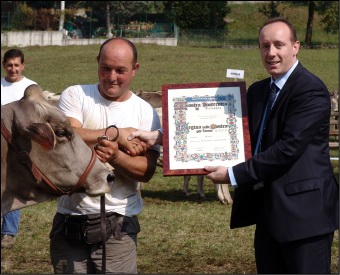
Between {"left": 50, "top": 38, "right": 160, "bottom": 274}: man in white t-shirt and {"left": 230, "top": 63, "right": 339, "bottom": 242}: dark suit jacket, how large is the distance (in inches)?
26.6

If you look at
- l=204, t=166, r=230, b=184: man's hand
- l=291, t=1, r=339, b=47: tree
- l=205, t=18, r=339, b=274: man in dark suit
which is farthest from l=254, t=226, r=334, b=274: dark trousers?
l=291, t=1, r=339, b=47: tree

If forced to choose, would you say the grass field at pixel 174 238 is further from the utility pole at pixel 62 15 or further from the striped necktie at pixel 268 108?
the utility pole at pixel 62 15

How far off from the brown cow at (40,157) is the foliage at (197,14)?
43.2 meters

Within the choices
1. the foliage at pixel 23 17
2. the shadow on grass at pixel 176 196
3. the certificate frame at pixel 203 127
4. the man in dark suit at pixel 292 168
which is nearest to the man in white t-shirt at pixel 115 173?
the certificate frame at pixel 203 127

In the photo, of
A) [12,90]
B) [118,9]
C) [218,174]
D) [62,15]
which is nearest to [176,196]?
[12,90]

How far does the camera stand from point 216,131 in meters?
4.73

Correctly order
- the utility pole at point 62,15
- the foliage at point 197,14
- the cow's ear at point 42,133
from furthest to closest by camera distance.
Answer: the foliage at point 197,14
the utility pole at point 62,15
the cow's ear at point 42,133

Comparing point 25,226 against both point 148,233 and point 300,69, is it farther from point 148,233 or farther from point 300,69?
point 300,69

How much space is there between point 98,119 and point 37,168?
2.19 feet

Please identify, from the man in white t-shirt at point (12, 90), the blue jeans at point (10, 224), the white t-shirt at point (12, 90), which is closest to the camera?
the white t-shirt at point (12, 90)

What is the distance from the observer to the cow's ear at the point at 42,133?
396 centimetres

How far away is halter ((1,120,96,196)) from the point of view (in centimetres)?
400

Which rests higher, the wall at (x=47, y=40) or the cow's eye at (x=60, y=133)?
the wall at (x=47, y=40)

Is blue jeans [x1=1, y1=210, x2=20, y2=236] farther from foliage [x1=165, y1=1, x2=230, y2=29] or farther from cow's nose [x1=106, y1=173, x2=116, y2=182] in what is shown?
foliage [x1=165, y1=1, x2=230, y2=29]
